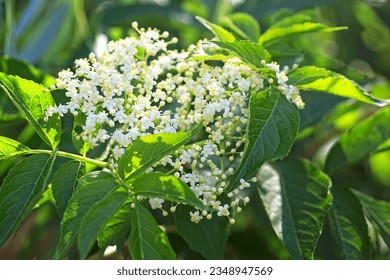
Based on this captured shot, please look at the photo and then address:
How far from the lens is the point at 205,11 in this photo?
2.17 m

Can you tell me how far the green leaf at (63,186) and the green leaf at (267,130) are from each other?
283 millimetres

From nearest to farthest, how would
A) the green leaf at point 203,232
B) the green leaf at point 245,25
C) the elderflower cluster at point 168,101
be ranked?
the elderflower cluster at point 168,101, the green leaf at point 203,232, the green leaf at point 245,25

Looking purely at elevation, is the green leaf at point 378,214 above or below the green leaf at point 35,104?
below

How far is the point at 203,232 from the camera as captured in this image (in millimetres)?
1291

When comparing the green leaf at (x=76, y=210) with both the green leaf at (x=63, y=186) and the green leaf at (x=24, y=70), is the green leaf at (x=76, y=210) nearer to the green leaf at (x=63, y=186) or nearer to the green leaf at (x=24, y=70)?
the green leaf at (x=63, y=186)

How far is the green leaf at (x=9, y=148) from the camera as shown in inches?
45.6

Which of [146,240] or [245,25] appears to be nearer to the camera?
[146,240]

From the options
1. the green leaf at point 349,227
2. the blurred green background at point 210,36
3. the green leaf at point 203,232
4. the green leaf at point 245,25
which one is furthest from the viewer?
the blurred green background at point 210,36

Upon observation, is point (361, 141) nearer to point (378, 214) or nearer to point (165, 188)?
point (378, 214)

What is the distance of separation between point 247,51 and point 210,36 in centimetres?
80

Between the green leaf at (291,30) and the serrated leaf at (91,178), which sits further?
the green leaf at (291,30)

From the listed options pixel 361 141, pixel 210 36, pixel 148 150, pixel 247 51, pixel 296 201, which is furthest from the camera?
pixel 210 36

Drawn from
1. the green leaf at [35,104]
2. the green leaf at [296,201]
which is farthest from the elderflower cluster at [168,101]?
the green leaf at [296,201]

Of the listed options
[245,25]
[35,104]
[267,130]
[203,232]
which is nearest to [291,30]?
[245,25]
